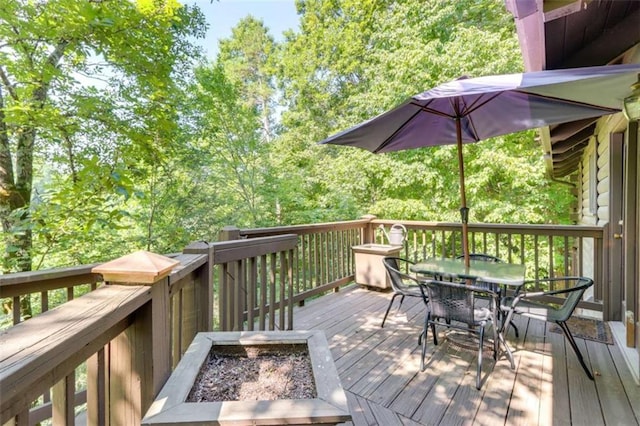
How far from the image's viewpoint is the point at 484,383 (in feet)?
7.29

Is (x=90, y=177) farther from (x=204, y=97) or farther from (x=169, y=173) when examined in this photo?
(x=204, y=97)

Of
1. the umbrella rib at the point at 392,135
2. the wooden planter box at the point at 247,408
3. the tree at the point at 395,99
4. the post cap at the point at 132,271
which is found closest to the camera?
the wooden planter box at the point at 247,408

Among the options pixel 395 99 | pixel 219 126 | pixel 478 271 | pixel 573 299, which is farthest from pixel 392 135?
pixel 219 126

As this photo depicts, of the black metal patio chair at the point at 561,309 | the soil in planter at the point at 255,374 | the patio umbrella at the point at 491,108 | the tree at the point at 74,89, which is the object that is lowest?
the black metal patio chair at the point at 561,309

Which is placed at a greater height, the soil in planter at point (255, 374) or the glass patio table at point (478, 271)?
the glass patio table at point (478, 271)

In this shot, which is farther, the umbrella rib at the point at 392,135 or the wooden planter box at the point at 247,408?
the umbrella rib at the point at 392,135

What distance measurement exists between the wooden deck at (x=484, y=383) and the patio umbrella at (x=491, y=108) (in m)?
0.92

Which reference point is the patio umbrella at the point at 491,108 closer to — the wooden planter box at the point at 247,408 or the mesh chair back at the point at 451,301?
the mesh chair back at the point at 451,301

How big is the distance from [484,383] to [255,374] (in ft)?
6.01

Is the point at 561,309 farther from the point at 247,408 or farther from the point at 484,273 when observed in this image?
the point at 247,408

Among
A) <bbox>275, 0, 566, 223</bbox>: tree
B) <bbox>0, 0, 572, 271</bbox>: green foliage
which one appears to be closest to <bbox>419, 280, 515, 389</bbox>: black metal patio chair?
<bbox>0, 0, 572, 271</bbox>: green foliage

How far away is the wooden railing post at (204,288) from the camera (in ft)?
5.66

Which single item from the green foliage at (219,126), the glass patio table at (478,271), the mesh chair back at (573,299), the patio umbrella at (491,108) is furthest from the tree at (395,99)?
the mesh chair back at (573,299)

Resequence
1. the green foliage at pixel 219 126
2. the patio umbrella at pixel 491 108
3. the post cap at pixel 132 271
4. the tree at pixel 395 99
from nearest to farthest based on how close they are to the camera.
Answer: the post cap at pixel 132 271
the patio umbrella at pixel 491 108
the green foliage at pixel 219 126
the tree at pixel 395 99
